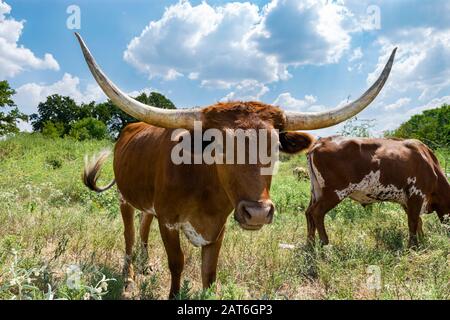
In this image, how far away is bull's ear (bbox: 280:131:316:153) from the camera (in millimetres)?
3172

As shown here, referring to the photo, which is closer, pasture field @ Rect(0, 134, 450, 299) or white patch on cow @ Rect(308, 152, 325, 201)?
pasture field @ Rect(0, 134, 450, 299)

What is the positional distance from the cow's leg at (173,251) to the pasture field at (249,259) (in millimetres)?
196

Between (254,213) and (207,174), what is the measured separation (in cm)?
89

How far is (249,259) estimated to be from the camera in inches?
184

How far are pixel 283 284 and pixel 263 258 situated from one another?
0.61 m

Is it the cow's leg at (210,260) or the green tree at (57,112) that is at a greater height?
the green tree at (57,112)

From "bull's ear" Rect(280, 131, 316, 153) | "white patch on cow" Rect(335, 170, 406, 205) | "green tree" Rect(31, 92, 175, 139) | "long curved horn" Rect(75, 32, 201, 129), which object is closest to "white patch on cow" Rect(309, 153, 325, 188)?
"white patch on cow" Rect(335, 170, 406, 205)

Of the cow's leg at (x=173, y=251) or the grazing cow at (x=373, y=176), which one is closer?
the cow's leg at (x=173, y=251)

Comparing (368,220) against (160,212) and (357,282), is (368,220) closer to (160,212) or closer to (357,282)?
(357,282)

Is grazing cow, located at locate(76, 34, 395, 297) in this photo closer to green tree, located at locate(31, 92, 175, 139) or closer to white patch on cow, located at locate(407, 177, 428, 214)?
white patch on cow, located at locate(407, 177, 428, 214)

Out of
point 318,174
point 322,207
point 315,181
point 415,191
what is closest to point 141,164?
point 322,207

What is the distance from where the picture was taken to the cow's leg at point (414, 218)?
19.5 ft

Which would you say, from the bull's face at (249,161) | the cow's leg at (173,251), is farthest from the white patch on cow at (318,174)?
the bull's face at (249,161)

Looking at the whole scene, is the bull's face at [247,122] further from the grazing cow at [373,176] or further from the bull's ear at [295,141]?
the grazing cow at [373,176]
